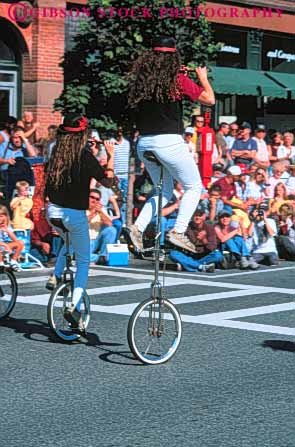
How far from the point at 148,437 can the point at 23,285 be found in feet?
25.7

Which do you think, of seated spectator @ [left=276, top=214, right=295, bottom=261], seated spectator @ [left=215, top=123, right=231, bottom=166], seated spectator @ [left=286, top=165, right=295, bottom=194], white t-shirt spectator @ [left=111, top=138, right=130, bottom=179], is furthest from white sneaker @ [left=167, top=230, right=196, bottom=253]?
seated spectator @ [left=215, top=123, right=231, bottom=166]

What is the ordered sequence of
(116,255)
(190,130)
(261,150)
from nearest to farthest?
(116,255)
(190,130)
(261,150)

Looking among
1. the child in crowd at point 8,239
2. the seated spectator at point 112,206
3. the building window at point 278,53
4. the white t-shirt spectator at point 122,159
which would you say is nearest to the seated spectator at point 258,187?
the white t-shirt spectator at point 122,159

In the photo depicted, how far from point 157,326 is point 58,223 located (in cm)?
130

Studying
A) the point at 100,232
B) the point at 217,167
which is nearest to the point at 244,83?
the point at 217,167

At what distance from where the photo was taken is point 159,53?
8867mm

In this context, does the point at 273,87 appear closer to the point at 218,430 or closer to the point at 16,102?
the point at 16,102

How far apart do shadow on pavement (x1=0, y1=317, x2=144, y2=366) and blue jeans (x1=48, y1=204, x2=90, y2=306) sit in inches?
20.9

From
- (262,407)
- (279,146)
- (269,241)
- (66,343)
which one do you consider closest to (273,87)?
(279,146)

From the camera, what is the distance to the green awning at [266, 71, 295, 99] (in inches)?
1155

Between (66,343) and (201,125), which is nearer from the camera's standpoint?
(66,343)

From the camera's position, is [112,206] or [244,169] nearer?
[112,206]

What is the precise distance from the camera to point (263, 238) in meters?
17.9

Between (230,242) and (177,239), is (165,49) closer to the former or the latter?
(177,239)
